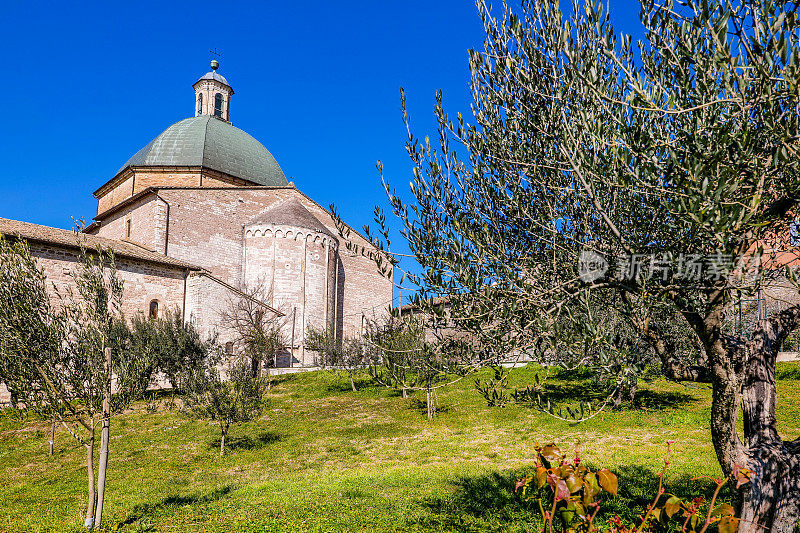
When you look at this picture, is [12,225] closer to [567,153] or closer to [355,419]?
[355,419]

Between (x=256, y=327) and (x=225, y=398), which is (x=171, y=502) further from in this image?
→ (x=256, y=327)

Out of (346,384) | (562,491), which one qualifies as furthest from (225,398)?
(562,491)

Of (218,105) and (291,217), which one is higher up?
(218,105)

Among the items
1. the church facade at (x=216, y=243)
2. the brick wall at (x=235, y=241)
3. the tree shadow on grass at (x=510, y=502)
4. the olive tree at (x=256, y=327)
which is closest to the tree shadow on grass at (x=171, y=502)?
the tree shadow on grass at (x=510, y=502)

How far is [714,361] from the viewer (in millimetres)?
4316

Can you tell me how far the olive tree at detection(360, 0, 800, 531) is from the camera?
3422 millimetres

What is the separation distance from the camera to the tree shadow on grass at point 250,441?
1354 centimetres

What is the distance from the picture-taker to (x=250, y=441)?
46.2 ft

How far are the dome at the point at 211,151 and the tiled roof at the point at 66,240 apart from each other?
39.4ft

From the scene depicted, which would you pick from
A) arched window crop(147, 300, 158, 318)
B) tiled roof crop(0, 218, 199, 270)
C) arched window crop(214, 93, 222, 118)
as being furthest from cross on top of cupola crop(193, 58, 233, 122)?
arched window crop(147, 300, 158, 318)

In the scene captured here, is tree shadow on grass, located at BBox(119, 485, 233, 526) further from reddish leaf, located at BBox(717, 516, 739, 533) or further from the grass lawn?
reddish leaf, located at BBox(717, 516, 739, 533)

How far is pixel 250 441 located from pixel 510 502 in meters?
8.82

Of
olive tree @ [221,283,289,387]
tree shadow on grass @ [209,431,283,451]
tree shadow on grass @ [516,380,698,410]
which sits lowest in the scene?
tree shadow on grass @ [209,431,283,451]

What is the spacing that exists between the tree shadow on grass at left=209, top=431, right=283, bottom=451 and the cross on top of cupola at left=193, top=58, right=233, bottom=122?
37383 millimetres
